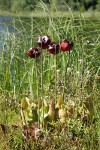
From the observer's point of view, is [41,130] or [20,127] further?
[41,130]

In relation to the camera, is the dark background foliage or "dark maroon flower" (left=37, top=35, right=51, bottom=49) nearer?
"dark maroon flower" (left=37, top=35, right=51, bottom=49)

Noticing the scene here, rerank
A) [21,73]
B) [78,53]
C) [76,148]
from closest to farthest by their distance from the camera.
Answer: [76,148] < [78,53] < [21,73]

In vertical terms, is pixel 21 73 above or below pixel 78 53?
below

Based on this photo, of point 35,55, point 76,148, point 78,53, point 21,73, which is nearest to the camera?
point 76,148

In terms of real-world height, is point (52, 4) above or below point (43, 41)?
below

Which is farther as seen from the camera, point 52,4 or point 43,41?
point 52,4

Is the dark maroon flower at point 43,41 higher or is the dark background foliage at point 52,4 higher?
→ the dark maroon flower at point 43,41

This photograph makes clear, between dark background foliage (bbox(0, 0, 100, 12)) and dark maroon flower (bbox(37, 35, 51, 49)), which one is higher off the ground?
dark maroon flower (bbox(37, 35, 51, 49))

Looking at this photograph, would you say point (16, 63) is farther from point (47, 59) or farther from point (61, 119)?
point (61, 119)

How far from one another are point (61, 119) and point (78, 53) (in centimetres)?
117

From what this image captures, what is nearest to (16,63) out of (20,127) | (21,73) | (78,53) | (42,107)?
(21,73)

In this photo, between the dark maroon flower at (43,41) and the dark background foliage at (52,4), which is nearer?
the dark maroon flower at (43,41)

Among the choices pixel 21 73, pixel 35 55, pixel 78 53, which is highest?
pixel 35 55

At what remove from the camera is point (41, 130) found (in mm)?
2295
